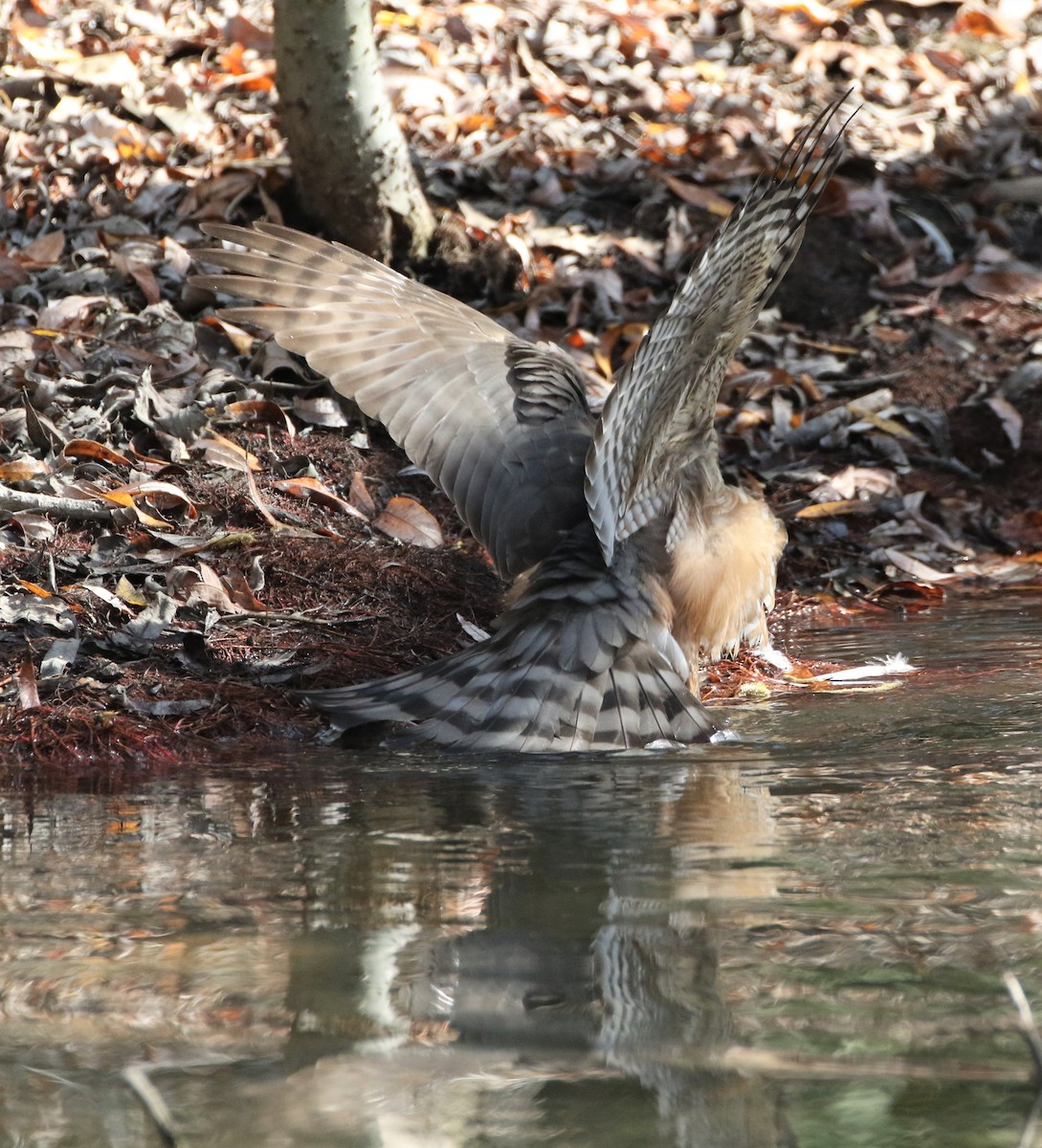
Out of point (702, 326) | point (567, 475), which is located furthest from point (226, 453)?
point (702, 326)

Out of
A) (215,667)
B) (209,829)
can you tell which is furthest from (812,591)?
(209,829)

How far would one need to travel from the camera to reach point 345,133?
22.0 ft

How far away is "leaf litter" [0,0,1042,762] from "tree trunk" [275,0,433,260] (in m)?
0.25

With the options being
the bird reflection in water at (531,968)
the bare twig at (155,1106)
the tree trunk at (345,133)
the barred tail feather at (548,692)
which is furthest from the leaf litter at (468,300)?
the bare twig at (155,1106)

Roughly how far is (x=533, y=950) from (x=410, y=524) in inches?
133

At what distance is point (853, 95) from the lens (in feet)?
29.7

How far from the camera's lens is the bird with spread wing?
4004 mm

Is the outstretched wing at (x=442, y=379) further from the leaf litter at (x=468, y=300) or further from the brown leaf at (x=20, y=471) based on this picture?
the brown leaf at (x=20, y=471)

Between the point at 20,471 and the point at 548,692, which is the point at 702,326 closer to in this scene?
the point at 548,692

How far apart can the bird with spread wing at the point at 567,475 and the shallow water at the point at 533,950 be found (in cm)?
28

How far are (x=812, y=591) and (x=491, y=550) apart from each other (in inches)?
69.1

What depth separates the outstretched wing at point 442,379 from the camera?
4.91m

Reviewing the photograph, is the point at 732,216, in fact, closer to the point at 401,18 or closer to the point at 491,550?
the point at 491,550

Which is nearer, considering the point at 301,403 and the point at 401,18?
the point at 301,403
